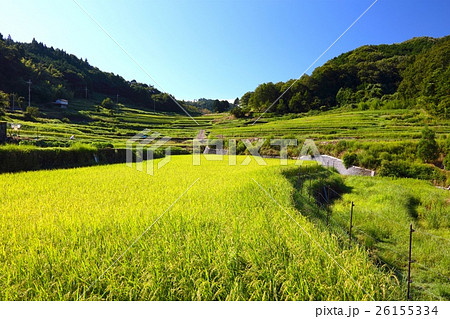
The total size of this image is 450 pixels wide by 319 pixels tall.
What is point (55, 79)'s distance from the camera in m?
68.4

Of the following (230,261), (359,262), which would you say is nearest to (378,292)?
(359,262)

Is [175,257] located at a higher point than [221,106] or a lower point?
lower

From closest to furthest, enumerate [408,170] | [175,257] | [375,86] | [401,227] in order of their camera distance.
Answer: [175,257] → [401,227] → [408,170] → [375,86]

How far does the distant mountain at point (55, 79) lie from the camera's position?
56.9 m

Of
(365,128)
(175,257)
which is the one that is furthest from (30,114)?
(365,128)

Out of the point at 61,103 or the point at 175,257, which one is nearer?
the point at 175,257

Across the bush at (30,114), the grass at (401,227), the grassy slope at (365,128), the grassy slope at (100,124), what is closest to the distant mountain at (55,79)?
the grassy slope at (100,124)

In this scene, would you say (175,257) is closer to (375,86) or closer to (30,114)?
(30,114)

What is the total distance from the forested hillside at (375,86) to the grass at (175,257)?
126 ft

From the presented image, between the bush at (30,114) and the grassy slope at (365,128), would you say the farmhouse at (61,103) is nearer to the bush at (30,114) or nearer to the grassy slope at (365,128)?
the bush at (30,114)

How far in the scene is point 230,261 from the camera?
8.39 ft

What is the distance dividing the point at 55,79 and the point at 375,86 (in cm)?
8610
